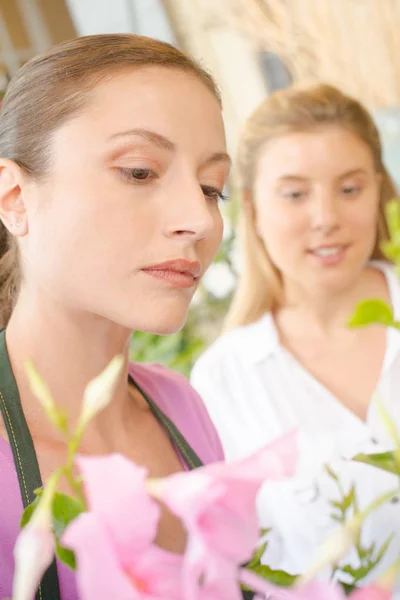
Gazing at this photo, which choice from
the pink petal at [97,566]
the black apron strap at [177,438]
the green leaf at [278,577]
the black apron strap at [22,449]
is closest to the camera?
the pink petal at [97,566]

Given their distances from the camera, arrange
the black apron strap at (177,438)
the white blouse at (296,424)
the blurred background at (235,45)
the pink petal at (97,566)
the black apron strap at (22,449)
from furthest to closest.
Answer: the blurred background at (235,45) → the white blouse at (296,424) → the black apron strap at (177,438) → the black apron strap at (22,449) → the pink petal at (97,566)

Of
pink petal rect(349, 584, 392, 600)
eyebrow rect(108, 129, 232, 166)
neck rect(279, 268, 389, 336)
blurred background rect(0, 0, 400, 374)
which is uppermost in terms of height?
blurred background rect(0, 0, 400, 374)

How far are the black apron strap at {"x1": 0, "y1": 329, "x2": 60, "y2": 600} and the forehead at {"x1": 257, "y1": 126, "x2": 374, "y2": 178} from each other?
1.88 feet

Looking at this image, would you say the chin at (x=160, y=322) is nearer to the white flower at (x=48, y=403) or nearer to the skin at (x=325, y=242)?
the white flower at (x=48, y=403)

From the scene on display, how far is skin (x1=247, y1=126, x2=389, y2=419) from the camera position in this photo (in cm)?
97

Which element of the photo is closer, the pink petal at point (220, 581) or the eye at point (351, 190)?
the pink petal at point (220, 581)

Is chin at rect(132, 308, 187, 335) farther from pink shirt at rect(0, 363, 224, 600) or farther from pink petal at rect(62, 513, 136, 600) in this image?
pink petal at rect(62, 513, 136, 600)

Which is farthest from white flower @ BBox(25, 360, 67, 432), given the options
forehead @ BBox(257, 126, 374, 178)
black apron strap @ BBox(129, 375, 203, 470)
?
forehead @ BBox(257, 126, 374, 178)

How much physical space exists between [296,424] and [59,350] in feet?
1.81

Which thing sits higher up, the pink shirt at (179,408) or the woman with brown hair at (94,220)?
the woman with brown hair at (94,220)

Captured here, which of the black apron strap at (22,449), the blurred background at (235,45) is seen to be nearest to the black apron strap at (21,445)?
the black apron strap at (22,449)

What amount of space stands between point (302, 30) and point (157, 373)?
104 centimetres

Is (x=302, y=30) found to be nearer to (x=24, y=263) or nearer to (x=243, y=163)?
(x=243, y=163)

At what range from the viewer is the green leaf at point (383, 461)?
28 cm
